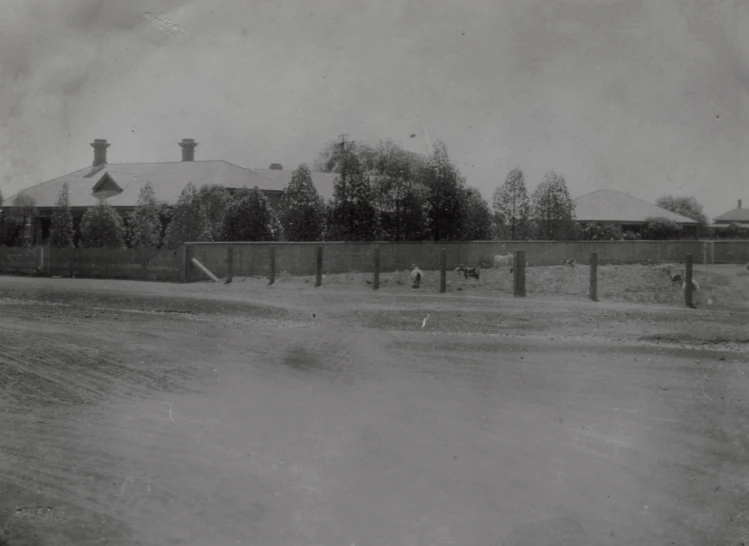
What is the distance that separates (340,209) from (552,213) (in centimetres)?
706

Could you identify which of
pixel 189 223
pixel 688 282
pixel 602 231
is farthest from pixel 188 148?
pixel 602 231

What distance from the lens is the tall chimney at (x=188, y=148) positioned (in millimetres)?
9178

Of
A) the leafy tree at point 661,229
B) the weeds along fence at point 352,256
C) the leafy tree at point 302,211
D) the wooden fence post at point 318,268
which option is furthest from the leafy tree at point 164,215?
the leafy tree at point 661,229

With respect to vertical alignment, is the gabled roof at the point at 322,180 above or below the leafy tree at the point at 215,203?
above

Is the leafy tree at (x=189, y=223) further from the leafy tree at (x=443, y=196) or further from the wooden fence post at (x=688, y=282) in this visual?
the wooden fence post at (x=688, y=282)

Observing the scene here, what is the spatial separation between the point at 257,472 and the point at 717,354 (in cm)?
587

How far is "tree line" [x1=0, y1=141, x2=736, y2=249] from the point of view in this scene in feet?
38.2

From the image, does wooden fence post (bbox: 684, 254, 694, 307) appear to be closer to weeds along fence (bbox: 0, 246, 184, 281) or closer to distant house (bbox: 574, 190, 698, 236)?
weeds along fence (bbox: 0, 246, 184, 281)

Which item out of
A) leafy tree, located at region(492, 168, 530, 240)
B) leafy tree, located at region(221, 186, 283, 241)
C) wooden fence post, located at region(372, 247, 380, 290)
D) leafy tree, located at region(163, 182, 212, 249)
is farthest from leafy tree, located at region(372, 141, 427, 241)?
leafy tree, located at region(163, 182, 212, 249)

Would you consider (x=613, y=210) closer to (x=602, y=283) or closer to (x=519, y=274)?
(x=602, y=283)

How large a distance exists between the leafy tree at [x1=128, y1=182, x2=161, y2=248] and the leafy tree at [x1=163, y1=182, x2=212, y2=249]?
131 cm

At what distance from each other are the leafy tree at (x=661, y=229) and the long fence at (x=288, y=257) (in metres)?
6.02

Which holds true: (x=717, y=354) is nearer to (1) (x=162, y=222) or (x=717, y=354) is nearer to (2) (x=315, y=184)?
(2) (x=315, y=184)

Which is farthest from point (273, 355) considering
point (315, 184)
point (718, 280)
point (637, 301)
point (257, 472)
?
point (718, 280)
